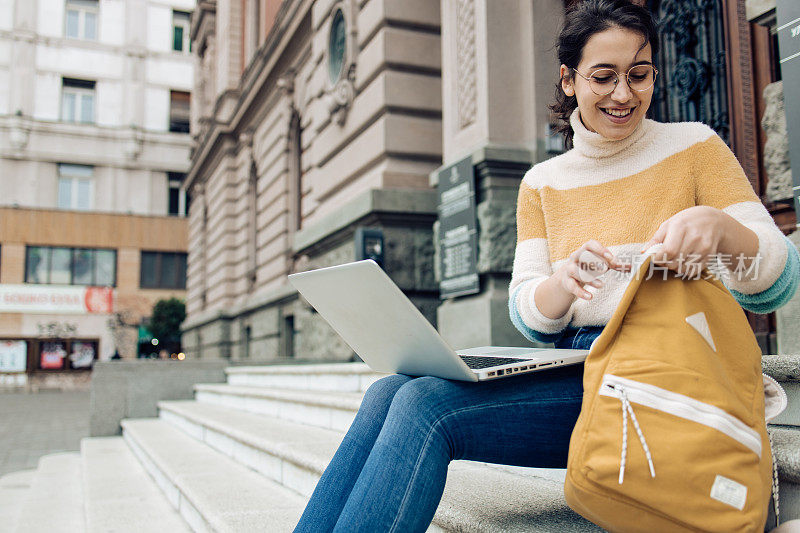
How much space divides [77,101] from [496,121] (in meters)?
29.8

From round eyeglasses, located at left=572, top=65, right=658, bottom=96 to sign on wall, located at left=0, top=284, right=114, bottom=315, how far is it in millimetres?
30505

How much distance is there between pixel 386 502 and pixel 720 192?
1.03 meters

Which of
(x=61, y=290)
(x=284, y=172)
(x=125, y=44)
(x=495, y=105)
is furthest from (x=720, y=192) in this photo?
(x=125, y=44)

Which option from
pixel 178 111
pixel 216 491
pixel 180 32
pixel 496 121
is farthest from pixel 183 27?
pixel 216 491

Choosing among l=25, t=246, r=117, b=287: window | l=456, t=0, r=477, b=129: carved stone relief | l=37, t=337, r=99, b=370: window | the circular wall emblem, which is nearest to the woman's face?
l=456, t=0, r=477, b=129: carved stone relief

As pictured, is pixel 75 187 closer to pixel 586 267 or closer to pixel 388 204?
pixel 388 204

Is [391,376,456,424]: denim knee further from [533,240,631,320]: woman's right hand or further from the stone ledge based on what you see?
the stone ledge

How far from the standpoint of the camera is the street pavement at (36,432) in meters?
7.71

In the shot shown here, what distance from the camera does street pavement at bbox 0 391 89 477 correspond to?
771cm

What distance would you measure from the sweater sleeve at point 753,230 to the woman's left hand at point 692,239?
107mm

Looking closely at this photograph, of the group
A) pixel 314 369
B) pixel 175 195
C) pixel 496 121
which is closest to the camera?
pixel 314 369

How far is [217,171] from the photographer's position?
1825cm

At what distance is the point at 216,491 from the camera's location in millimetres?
3502

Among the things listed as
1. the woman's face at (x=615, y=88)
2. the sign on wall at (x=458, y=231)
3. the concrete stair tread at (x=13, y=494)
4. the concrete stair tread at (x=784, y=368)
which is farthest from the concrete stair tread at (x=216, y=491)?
the sign on wall at (x=458, y=231)
